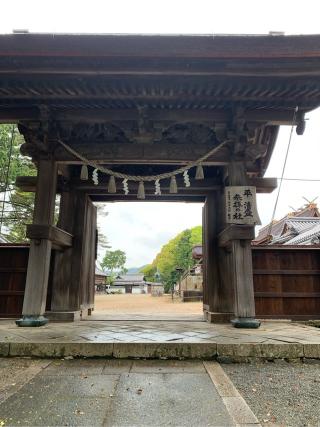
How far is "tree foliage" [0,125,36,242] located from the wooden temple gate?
9.69 m

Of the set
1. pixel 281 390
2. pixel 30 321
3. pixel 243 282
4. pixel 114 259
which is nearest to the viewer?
pixel 281 390

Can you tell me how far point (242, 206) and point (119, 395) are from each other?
3698mm

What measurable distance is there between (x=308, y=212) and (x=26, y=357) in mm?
26180

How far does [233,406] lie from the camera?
2367mm

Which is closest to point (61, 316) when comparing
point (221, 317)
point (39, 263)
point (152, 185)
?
point (39, 263)

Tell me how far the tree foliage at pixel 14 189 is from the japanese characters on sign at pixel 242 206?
1272cm

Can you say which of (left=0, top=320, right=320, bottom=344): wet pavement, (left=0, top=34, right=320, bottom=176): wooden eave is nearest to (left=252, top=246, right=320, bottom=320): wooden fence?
(left=0, top=320, right=320, bottom=344): wet pavement

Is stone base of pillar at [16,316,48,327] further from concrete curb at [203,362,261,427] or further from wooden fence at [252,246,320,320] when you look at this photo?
wooden fence at [252,246,320,320]

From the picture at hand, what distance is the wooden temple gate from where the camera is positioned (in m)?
4.43

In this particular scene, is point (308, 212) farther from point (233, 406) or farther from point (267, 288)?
point (233, 406)

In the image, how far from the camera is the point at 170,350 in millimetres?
3654

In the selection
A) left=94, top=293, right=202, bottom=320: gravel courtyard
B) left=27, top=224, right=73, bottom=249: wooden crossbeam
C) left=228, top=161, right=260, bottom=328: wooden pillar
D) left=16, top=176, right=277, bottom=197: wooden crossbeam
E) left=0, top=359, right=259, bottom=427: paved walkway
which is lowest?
left=94, top=293, right=202, bottom=320: gravel courtyard

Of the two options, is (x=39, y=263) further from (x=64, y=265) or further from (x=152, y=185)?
(x=152, y=185)

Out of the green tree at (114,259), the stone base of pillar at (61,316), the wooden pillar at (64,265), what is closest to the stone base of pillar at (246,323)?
the stone base of pillar at (61,316)
